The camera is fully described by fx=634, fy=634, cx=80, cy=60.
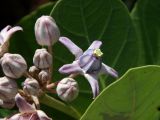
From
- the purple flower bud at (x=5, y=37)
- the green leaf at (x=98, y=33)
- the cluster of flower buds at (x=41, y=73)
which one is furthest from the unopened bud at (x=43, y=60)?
the green leaf at (x=98, y=33)

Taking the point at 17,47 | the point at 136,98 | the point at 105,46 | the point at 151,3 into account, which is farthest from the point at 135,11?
the point at 136,98

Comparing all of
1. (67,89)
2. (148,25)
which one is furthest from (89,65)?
(148,25)

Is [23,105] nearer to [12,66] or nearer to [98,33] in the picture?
[12,66]

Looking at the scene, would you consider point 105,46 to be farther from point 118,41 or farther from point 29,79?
point 29,79

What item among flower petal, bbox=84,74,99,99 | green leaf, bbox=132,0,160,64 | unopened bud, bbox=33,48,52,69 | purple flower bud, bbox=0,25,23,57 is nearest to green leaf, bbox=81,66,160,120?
flower petal, bbox=84,74,99,99

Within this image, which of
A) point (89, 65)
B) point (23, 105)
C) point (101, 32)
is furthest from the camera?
point (101, 32)

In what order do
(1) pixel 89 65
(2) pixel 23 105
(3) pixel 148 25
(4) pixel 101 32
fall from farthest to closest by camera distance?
(3) pixel 148 25 < (4) pixel 101 32 < (1) pixel 89 65 < (2) pixel 23 105

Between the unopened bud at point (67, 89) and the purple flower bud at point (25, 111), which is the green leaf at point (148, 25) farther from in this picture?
the purple flower bud at point (25, 111)
